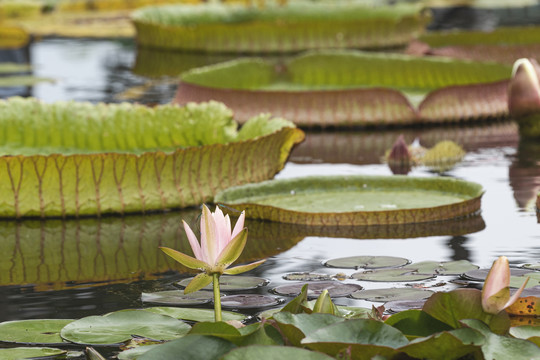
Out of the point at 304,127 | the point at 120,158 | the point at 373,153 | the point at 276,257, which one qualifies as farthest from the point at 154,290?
the point at 304,127

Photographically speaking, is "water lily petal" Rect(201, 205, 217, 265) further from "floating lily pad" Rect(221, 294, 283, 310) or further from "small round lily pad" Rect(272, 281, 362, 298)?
"small round lily pad" Rect(272, 281, 362, 298)

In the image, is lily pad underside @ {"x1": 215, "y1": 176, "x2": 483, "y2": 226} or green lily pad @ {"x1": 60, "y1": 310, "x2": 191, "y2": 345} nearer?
green lily pad @ {"x1": 60, "y1": 310, "x2": 191, "y2": 345}

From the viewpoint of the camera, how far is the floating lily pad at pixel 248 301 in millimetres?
2436

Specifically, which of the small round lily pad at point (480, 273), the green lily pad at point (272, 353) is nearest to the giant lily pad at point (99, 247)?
the small round lily pad at point (480, 273)

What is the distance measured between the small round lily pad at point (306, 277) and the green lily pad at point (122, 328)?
0.61 meters

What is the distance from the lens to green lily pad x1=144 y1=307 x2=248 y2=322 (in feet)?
7.51

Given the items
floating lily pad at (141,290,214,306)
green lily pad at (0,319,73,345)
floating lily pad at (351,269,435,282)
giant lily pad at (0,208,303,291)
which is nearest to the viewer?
green lily pad at (0,319,73,345)

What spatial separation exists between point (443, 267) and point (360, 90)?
3065 mm

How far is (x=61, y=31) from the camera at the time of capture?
42.1ft

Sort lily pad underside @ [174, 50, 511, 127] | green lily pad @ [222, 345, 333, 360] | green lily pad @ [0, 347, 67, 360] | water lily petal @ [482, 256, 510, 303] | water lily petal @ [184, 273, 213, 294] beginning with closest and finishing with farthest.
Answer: green lily pad @ [222, 345, 333, 360]
water lily petal @ [482, 256, 510, 303]
water lily petal @ [184, 273, 213, 294]
green lily pad @ [0, 347, 67, 360]
lily pad underside @ [174, 50, 511, 127]

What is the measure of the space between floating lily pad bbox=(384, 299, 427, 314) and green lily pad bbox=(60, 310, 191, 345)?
1.53 feet

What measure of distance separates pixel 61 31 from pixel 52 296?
10.5m

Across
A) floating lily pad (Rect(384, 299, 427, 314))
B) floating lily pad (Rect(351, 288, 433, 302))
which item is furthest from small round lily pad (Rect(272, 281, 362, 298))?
floating lily pad (Rect(384, 299, 427, 314))

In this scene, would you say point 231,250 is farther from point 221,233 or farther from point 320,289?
point 320,289
